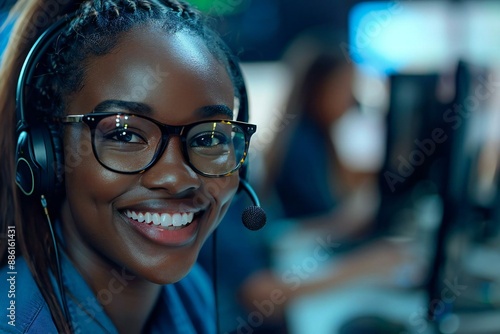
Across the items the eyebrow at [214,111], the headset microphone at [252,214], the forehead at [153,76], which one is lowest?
the headset microphone at [252,214]

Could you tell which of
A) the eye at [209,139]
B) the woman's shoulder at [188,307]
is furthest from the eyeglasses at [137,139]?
the woman's shoulder at [188,307]

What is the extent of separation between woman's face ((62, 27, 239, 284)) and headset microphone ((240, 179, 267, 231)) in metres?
0.09

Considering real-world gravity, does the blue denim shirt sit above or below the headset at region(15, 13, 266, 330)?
below

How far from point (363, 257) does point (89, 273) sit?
0.50 m

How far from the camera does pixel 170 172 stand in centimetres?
75

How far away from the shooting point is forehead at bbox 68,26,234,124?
0.74 meters

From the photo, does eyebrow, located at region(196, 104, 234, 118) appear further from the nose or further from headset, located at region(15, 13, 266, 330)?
headset, located at region(15, 13, 266, 330)

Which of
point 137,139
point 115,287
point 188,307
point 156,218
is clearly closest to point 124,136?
point 137,139

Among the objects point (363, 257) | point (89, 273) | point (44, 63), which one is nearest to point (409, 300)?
point (363, 257)

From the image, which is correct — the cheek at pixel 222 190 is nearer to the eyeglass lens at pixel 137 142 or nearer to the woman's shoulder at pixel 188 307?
the eyeglass lens at pixel 137 142

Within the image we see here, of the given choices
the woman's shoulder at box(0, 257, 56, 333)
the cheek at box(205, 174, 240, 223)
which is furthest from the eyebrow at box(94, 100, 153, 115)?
the woman's shoulder at box(0, 257, 56, 333)

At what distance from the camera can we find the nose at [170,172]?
750 millimetres

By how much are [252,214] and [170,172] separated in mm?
180

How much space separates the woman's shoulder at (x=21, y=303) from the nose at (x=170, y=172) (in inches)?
8.6
